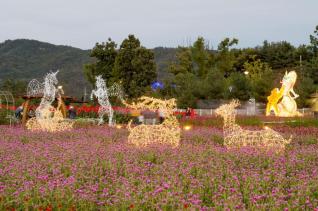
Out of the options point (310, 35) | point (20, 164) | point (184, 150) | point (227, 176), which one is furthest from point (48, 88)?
point (310, 35)

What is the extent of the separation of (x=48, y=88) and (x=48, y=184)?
1357cm

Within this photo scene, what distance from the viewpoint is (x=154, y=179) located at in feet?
26.1

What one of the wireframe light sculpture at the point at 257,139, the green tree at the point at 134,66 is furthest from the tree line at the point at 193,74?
the wireframe light sculpture at the point at 257,139

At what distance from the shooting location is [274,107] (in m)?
28.9

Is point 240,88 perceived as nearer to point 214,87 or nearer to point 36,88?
point 214,87

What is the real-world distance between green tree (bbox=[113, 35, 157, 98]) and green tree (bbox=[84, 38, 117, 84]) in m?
2.64

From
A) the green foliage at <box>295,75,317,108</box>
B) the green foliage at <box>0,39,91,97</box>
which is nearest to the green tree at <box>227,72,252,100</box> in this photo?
the green foliage at <box>295,75,317,108</box>

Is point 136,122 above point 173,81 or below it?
below

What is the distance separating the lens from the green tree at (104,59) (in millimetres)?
51438

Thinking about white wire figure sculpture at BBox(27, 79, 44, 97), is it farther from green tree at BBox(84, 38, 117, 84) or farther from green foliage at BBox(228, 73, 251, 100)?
green tree at BBox(84, 38, 117, 84)

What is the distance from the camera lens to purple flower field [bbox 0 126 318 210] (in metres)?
6.52

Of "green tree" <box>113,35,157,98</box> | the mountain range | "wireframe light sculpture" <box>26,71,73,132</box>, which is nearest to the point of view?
"wireframe light sculpture" <box>26,71,73,132</box>

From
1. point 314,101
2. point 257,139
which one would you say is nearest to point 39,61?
point 314,101

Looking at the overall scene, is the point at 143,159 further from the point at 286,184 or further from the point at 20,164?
the point at 286,184
